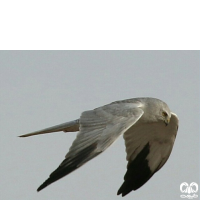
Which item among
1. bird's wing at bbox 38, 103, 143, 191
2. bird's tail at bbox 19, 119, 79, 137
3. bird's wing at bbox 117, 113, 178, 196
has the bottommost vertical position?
bird's wing at bbox 117, 113, 178, 196

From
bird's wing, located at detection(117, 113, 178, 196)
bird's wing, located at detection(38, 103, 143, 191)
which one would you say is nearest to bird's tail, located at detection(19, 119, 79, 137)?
bird's wing, located at detection(38, 103, 143, 191)

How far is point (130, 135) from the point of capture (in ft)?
39.6

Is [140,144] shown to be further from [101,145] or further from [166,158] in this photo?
[101,145]

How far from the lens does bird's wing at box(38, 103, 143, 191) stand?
8219mm

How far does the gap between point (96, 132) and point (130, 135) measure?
9.75 ft

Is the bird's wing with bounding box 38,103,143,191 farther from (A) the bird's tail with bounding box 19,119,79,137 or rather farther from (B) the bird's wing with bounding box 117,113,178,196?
(B) the bird's wing with bounding box 117,113,178,196

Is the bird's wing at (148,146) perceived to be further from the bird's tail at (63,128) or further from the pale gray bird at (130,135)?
the bird's tail at (63,128)

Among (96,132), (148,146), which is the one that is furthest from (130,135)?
(96,132)

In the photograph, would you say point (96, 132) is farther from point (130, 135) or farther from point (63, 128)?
point (130, 135)

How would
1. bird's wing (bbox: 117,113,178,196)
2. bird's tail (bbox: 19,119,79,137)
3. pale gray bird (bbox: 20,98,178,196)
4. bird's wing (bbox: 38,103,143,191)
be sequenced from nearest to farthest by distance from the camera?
bird's wing (bbox: 38,103,143,191) → pale gray bird (bbox: 20,98,178,196) → bird's tail (bbox: 19,119,79,137) → bird's wing (bbox: 117,113,178,196)

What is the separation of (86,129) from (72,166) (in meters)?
1.27

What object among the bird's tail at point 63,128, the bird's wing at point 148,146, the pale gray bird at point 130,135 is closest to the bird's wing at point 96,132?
the pale gray bird at point 130,135

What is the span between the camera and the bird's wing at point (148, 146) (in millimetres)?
11755

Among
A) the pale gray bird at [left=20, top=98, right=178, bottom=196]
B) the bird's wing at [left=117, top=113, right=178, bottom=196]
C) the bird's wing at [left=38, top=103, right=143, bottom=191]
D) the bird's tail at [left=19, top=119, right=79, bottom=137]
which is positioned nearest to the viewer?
the bird's wing at [left=38, top=103, right=143, bottom=191]
